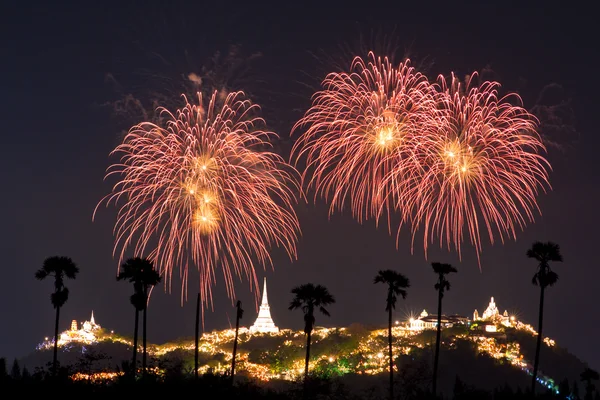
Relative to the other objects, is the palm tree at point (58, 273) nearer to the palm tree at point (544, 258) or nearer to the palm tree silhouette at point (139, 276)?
the palm tree silhouette at point (139, 276)

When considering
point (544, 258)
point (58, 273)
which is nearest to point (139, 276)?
point (58, 273)

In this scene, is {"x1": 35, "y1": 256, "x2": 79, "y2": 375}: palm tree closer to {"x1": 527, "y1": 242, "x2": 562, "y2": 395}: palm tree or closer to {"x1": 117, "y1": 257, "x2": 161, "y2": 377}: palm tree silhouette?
{"x1": 117, "y1": 257, "x2": 161, "y2": 377}: palm tree silhouette

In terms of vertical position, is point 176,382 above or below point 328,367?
above

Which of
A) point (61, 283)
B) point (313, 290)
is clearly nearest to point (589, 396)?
point (313, 290)

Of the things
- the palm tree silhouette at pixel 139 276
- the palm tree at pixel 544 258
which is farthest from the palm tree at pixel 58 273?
the palm tree at pixel 544 258

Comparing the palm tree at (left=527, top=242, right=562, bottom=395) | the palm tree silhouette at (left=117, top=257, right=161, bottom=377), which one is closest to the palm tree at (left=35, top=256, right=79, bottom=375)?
the palm tree silhouette at (left=117, top=257, right=161, bottom=377)

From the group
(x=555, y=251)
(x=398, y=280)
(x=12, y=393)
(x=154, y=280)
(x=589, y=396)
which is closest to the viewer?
(x=12, y=393)

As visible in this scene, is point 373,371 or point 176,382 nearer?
point 176,382

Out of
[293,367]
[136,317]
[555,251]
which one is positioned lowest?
[293,367]

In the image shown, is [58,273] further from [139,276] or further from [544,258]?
[544,258]

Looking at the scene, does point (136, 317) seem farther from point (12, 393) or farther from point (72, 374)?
point (12, 393)

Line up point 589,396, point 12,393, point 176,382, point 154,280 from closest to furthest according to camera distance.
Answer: point 12,393 < point 176,382 < point 154,280 < point 589,396
